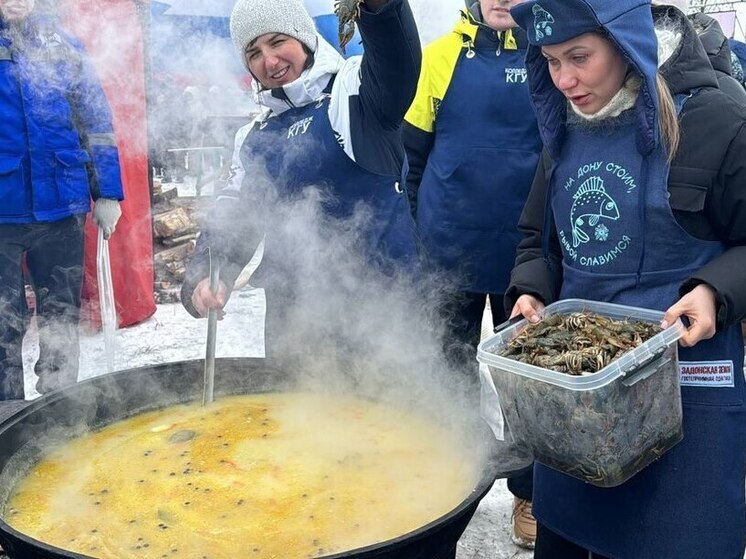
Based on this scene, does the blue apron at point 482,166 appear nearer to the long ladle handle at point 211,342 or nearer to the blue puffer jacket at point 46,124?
the long ladle handle at point 211,342

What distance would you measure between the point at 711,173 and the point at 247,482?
1.45 metres

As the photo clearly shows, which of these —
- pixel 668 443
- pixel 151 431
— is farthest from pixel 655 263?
pixel 151 431

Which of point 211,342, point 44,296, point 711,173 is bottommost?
point 44,296

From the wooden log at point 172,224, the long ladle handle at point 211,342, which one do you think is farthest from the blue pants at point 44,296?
the wooden log at point 172,224

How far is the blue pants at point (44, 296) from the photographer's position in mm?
3541

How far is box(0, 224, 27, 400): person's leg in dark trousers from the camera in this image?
3502 millimetres

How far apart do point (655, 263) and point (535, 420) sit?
1.57ft

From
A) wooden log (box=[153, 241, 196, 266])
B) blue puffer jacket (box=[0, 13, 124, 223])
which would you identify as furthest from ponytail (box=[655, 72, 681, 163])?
wooden log (box=[153, 241, 196, 266])

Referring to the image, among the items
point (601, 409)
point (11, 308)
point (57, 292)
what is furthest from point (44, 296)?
point (601, 409)

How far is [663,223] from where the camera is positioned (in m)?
1.57

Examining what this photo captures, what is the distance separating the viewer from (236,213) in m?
2.81

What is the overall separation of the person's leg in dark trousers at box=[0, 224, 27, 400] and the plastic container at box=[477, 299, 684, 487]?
113 inches

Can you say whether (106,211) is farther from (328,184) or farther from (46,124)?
(328,184)

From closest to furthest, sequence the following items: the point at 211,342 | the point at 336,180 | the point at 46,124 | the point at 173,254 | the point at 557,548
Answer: the point at 557,548, the point at 211,342, the point at 336,180, the point at 46,124, the point at 173,254
